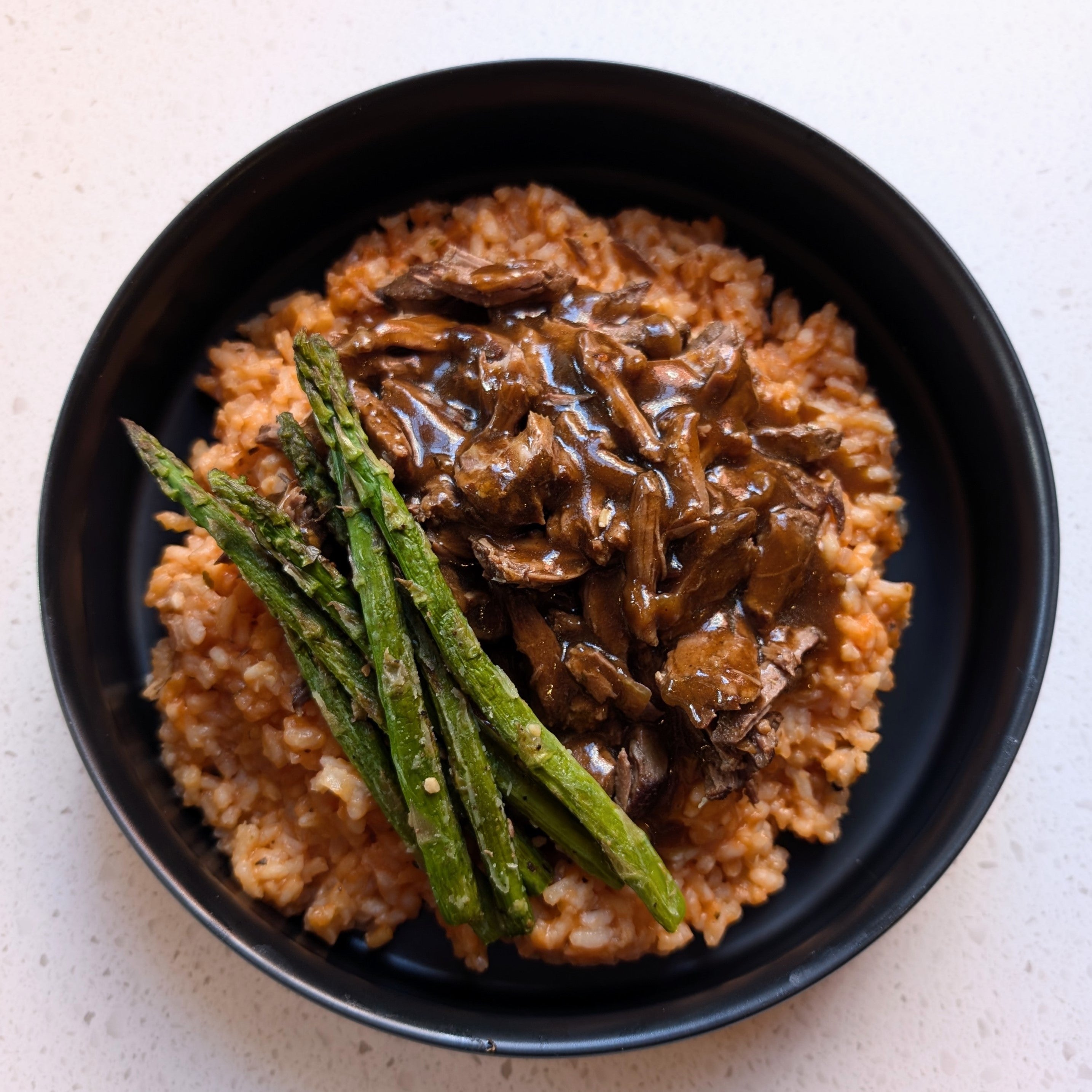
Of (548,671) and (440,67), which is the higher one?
(440,67)

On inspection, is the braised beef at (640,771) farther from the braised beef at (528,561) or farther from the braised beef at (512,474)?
the braised beef at (512,474)

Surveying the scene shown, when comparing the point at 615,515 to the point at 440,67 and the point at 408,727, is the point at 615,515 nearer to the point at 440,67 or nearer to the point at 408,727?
the point at 408,727

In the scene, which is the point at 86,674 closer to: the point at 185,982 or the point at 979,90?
the point at 185,982

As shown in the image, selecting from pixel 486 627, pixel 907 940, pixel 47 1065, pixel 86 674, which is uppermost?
pixel 486 627

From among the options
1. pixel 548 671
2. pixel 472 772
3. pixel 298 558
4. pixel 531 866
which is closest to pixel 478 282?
pixel 298 558

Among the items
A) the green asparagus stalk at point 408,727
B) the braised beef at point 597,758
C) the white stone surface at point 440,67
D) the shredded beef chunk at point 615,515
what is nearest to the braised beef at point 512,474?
the shredded beef chunk at point 615,515

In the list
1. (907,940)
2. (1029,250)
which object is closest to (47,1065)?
(907,940)
